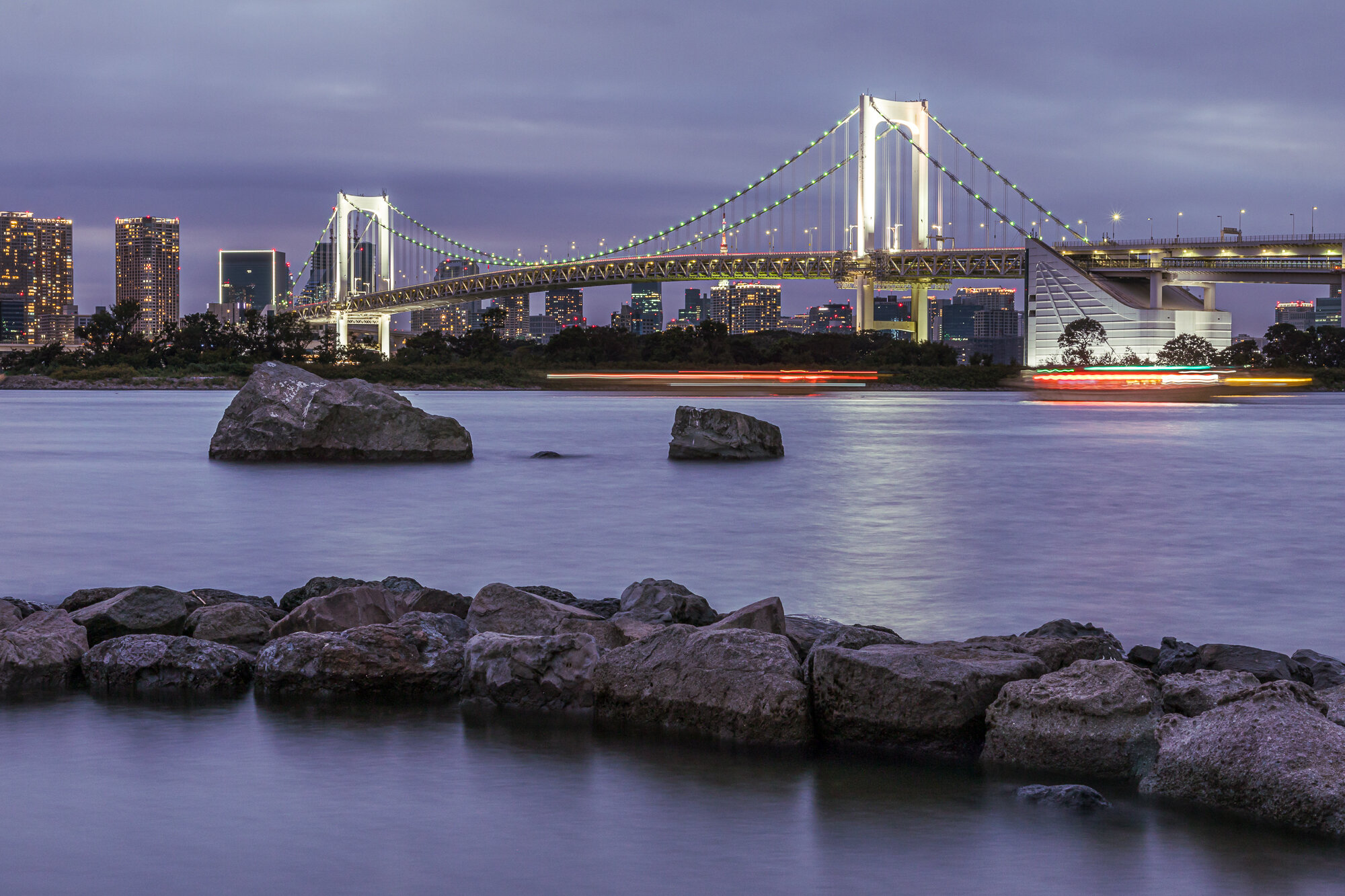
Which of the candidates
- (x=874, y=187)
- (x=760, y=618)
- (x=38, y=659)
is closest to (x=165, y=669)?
(x=38, y=659)

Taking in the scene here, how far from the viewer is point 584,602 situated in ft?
22.9

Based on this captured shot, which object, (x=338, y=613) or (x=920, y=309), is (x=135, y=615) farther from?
(x=920, y=309)

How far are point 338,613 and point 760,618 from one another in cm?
189

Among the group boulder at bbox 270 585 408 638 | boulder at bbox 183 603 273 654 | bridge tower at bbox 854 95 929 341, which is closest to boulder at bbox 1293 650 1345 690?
boulder at bbox 270 585 408 638

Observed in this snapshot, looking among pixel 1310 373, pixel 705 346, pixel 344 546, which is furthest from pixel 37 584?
pixel 1310 373

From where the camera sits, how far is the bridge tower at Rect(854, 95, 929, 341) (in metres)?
68.8

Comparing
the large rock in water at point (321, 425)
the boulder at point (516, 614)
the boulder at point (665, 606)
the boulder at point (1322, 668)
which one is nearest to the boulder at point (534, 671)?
the boulder at point (516, 614)

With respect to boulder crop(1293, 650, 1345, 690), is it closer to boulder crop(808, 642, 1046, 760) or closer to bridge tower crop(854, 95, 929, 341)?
boulder crop(808, 642, 1046, 760)

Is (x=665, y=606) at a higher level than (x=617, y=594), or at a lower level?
higher

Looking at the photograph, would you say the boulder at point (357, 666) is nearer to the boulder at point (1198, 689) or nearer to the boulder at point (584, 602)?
the boulder at point (584, 602)

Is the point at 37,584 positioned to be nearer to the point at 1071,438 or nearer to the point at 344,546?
the point at 344,546

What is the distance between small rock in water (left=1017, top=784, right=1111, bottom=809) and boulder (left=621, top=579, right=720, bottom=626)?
2382 mm

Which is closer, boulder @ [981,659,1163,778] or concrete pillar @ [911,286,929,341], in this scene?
boulder @ [981,659,1163,778]

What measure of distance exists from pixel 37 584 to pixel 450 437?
35.0ft
